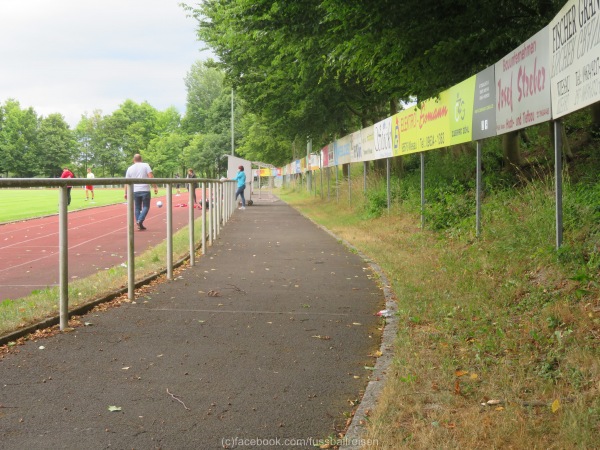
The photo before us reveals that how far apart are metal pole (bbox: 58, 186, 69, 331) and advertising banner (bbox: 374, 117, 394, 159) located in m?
11.4

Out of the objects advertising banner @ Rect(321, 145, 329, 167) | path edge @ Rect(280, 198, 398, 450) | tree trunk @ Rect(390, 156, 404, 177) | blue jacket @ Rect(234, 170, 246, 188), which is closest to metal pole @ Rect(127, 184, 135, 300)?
path edge @ Rect(280, 198, 398, 450)

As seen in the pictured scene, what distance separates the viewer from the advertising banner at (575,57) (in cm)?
567

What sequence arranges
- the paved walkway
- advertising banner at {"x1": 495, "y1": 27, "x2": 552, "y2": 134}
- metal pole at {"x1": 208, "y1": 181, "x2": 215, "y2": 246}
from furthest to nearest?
metal pole at {"x1": 208, "y1": 181, "x2": 215, "y2": 246}, advertising banner at {"x1": 495, "y1": 27, "x2": 552, "y2": 134}, the paved walkway

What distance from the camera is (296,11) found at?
38.9ft

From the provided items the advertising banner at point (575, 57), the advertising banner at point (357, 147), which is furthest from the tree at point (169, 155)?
the advertising banner at point (575, 57)

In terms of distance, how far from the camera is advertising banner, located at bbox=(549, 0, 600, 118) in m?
5.67

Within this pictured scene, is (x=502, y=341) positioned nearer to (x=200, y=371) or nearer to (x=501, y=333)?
(x=501, y=333)

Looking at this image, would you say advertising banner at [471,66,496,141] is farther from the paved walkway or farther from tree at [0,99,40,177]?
tree at [0,99,40,177]

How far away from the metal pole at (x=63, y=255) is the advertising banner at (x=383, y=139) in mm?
11375

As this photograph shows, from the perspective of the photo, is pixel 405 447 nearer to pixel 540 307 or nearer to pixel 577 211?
pixel 540 307

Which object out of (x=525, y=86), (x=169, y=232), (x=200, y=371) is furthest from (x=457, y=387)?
(x=169, y=232)

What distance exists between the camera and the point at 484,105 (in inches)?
398

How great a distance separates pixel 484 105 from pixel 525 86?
6.26 ft

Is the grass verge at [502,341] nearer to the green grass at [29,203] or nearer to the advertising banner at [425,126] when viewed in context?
the advertising banner at [425,126]
